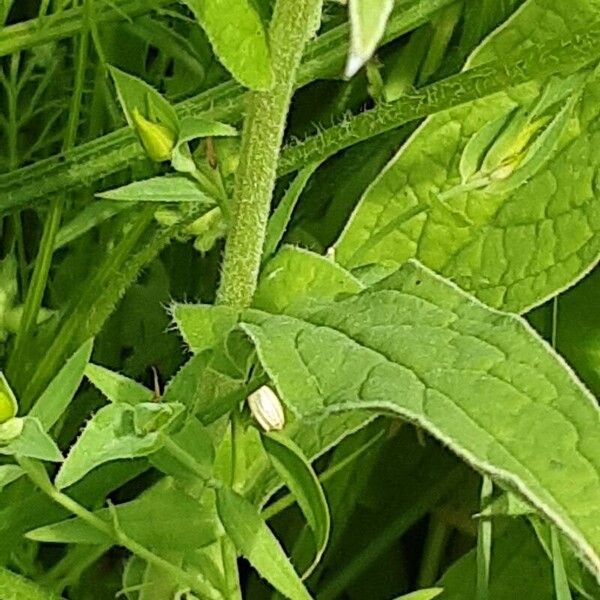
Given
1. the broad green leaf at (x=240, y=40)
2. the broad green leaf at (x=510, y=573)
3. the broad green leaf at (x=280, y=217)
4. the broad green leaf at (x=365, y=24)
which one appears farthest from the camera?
the broad green leaf at (x=510, y=573)

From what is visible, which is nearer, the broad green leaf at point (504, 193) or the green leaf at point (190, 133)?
the green leaf at point (190, 133)

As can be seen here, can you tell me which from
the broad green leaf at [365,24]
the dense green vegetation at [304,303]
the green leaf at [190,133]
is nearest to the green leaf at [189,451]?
the dense green vegetation at [304,303]

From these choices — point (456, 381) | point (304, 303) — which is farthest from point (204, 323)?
point (456, 381)

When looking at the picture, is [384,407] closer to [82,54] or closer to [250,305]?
[250,305]

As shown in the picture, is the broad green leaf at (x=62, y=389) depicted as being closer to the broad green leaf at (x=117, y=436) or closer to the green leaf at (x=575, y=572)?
the broad green leaf at (x=117, y=436)

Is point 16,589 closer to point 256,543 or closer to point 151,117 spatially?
point 256,543
